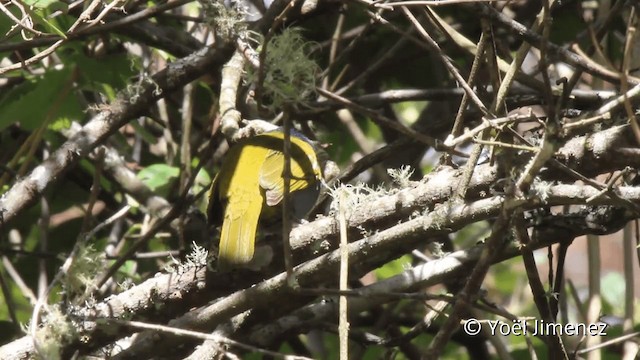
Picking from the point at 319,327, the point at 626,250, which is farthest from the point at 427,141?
the point at 626,250

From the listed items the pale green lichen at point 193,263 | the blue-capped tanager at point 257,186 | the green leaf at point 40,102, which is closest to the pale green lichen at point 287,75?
the pale green lichen at point 193,263

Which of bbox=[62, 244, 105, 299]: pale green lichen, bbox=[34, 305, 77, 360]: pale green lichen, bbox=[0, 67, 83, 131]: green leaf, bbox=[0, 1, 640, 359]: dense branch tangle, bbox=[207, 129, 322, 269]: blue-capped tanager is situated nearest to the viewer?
bbox=[0, 1, 640, 359]: dense branch tangle

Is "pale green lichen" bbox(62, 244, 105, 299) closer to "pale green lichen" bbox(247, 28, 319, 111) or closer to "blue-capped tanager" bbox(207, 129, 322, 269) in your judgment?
"blue-capped tanager" bbox(207, 129, 322, 269)

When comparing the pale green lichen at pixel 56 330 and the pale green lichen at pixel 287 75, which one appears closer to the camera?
the pale green lichen at pixel 287 75

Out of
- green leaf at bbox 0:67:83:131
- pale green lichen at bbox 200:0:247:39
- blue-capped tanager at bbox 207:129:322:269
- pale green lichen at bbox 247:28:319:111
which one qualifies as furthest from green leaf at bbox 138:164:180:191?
pale green lichen at bbox 247:28:319:111

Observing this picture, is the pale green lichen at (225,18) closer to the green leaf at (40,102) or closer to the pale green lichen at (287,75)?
the pale green lichen at (287,75)

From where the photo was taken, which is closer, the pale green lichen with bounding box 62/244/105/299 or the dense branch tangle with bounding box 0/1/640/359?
the dense branch tangle with bounding box 0/1/640/359

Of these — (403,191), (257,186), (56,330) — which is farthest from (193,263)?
(257,186)
